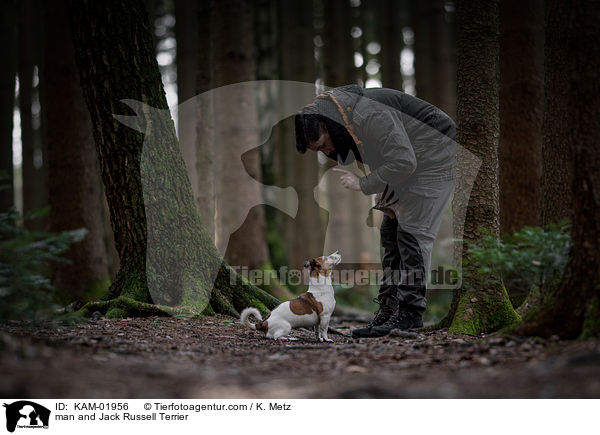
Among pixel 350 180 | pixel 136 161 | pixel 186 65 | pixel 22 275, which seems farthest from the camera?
pixel 186 65

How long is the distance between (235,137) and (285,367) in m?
6.54

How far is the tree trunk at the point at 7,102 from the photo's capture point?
38.2 feet

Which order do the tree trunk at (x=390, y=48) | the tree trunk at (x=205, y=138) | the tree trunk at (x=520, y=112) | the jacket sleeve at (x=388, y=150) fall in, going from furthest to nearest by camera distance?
the tree trunk at (x=390, y=48)
the tree trunk at (x=205, y=138)
the tree trunk at (x=520, y=112)
the jacket sleeve at (x=388, y=150)

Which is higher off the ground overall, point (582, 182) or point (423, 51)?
point (423, 51)

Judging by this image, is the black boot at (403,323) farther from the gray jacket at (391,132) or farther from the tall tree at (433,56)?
the tall tree at (433,56)

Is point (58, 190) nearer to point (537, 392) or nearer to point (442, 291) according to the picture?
point (537, 392)

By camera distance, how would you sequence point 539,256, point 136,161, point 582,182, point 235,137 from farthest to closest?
point 235,137
point 136,161
point 539,256
point 582,182

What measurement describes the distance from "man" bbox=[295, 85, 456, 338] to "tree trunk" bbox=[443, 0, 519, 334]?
318 mm

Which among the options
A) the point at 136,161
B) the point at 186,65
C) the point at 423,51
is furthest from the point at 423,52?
the point at 136,161

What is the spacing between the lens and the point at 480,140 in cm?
508

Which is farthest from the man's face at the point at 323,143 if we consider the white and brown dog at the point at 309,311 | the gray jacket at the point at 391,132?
the white and brown dog at the point at 309,311

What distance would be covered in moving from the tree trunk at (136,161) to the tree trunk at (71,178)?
117 inches

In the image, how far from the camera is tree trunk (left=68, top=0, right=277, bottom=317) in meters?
5.73
